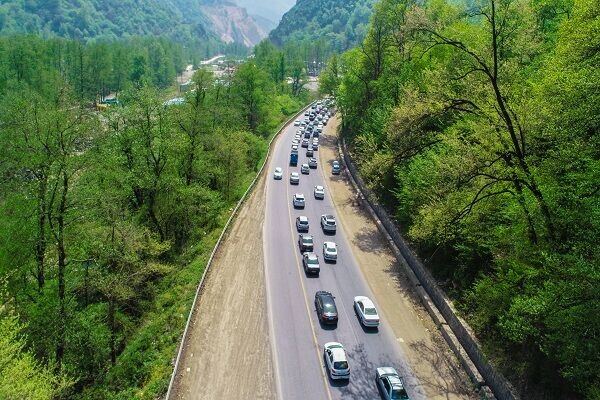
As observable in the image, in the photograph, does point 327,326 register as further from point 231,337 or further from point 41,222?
point 41,222

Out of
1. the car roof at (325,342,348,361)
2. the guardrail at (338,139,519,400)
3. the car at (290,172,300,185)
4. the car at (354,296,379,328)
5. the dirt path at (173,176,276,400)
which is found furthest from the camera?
the car at (290,172,300,185)

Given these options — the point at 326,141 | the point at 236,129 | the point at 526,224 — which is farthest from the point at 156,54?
the point at 526,224

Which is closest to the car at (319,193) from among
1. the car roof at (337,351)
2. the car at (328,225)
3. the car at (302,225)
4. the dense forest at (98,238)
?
the car at (328,225)

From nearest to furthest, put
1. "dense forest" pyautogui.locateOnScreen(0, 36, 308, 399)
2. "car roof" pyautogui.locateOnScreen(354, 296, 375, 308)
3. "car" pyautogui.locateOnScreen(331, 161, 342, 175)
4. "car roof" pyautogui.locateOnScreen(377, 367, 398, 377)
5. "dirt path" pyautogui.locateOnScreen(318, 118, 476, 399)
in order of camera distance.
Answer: "car roof" pyautogui.locateOnScreen(377, 367, 398, 377) < "dirt path" pyautogui.locateOnScreen(318, 118, 476, 399) < "dense forest" pyautogui.locateOnScreen(0, 36, 308, 399) < "car roof" pyautogui.locateOnScreen(354, 296, 375, 308) < "car" pyautogui.locateOnScreen(331, 161, 342, 175)

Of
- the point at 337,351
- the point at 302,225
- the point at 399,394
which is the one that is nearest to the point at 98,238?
the point at 337,351

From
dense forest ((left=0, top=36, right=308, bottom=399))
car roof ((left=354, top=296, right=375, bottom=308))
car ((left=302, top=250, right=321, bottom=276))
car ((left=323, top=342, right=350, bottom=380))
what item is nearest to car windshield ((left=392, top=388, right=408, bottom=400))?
car ((left=323, top=342, right=350, bottom=380))

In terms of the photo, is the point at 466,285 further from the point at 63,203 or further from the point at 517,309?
the point at 63,203

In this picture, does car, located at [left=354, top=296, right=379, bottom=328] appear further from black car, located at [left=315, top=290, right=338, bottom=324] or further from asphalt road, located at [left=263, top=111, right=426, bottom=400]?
black car, located at [left=315, top=290, right=338, bottom=324]

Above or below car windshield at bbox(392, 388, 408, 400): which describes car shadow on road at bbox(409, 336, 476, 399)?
below
